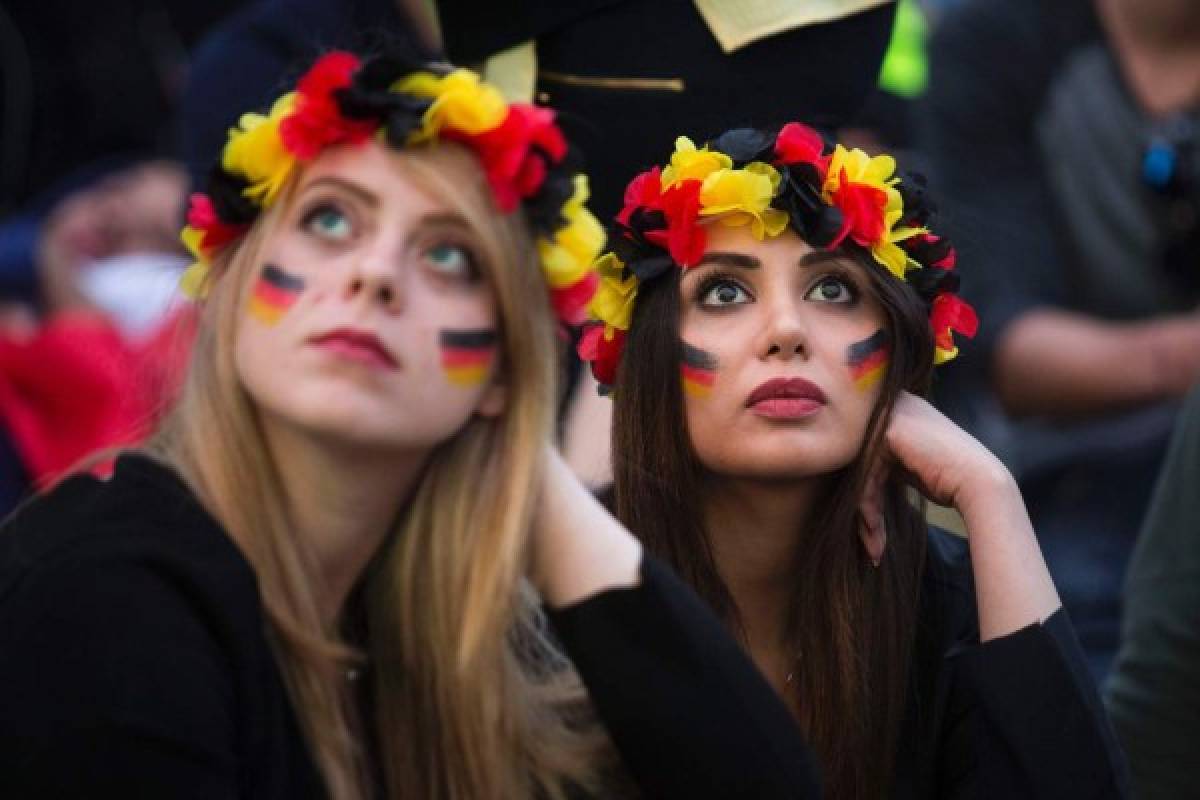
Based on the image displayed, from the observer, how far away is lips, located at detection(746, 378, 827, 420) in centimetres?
341

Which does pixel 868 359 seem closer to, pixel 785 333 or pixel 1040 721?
pixel 785 333

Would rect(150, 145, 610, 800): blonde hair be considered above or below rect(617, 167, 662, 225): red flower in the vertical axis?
below

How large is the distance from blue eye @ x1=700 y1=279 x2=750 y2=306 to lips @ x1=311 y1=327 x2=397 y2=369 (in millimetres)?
642

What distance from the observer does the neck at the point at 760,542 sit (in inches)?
140

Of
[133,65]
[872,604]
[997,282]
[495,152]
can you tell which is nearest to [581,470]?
[872,604]

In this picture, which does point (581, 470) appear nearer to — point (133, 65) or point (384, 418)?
point (384, 418)

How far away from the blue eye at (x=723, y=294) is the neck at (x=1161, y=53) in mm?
1962

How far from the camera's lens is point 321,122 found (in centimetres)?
307

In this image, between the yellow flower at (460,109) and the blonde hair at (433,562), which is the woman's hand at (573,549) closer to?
the blonde hair at (433,562)

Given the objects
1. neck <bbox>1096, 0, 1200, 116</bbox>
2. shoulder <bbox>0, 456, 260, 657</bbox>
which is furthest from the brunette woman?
neck <bbox>1096, 0, 1200, 116</bbox>

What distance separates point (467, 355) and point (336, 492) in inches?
8.7

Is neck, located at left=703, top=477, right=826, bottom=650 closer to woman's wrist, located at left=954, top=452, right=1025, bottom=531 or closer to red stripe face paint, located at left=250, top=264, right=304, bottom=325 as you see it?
woman's wrist, located at left=954, top=452, right=1025, bottom=531

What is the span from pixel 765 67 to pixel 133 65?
3.54m

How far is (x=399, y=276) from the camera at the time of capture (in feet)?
9.86
